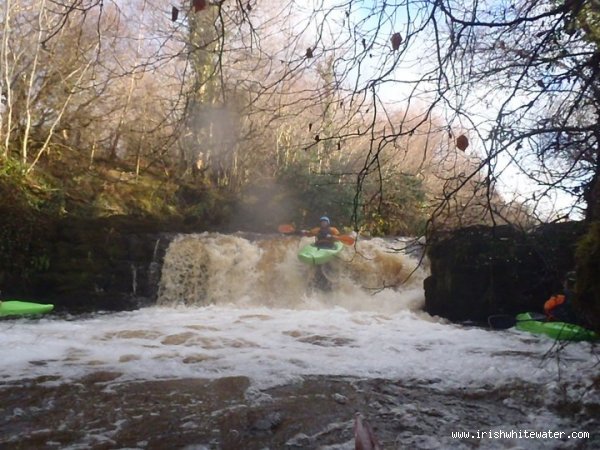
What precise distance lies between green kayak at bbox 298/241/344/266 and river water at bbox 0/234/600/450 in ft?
6.14

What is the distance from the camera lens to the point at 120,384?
432 cm

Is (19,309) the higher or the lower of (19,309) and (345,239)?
the lower

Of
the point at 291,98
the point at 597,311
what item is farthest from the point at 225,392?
the point at 597,311

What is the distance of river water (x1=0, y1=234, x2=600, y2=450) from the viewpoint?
3289mm

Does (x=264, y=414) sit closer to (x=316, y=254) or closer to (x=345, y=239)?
(x=316, y=254)

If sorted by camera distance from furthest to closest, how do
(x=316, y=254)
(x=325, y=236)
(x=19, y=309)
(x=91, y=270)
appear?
1. (x=325, y=236)
2. (x=316, y=254)
3. (x=91, y=270)
4. (x=19, y=309)

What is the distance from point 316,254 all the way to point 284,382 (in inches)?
248

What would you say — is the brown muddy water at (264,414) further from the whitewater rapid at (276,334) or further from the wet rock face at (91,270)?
the wet rock face at (91,270)

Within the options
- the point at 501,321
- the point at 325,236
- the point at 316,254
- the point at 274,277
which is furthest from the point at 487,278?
the point at 274,277

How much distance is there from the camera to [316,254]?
10695mm

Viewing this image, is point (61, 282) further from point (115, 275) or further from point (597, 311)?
A: point (597, 311)

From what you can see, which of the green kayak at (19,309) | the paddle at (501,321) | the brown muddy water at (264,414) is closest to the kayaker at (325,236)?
the paddle at (501,321)

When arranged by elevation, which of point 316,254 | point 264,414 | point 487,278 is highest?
point 316,254

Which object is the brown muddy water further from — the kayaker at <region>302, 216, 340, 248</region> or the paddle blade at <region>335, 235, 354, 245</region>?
the paddle blade at <region>335, 235, 354, 245</region>
